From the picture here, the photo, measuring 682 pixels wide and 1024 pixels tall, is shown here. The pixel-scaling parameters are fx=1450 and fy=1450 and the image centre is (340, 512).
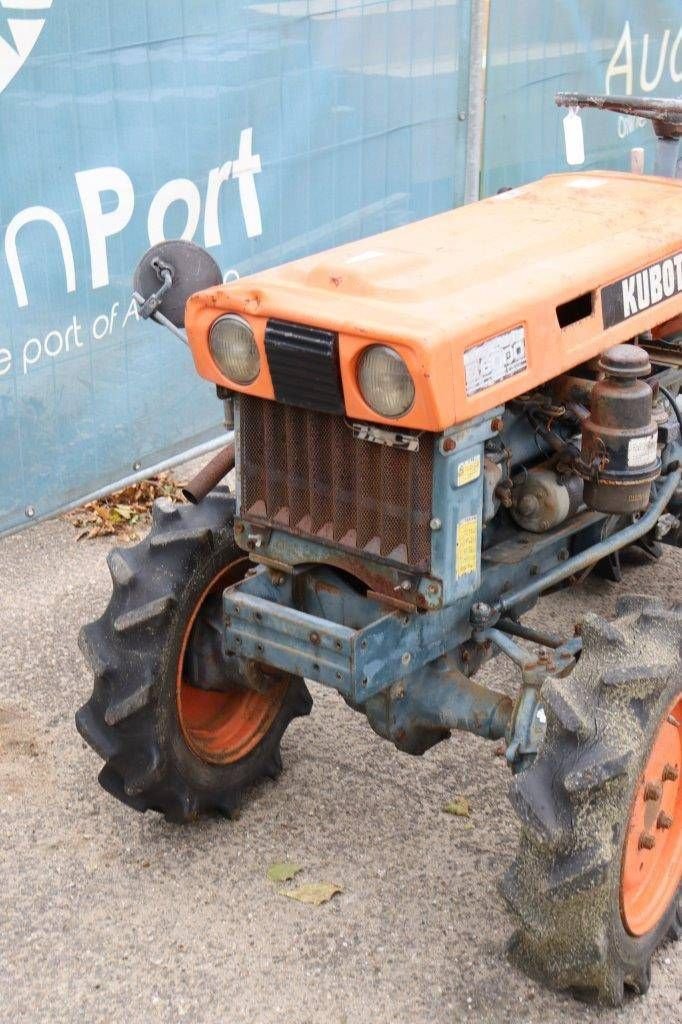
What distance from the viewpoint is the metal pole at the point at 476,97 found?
21.7ft

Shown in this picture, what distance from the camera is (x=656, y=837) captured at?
328cm

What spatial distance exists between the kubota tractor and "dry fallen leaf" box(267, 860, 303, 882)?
249 mm

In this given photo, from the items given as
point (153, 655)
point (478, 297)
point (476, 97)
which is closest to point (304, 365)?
point (478, 297)

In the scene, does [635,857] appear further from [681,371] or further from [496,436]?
[681,371]

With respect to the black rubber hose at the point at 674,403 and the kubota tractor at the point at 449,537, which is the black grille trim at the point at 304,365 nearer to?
the kubota tractor at the point at 449,537

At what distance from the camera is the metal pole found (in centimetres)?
660

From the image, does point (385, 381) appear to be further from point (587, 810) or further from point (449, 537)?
point (587, 810)

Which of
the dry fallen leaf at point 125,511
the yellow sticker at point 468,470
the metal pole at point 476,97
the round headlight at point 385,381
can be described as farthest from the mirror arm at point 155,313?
the metal pole at point 476,97

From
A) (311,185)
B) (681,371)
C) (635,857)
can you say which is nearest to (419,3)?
(311,185)

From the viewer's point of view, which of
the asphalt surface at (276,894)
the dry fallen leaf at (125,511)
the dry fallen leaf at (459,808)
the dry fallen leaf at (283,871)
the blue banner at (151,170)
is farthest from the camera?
the dry fallen leaf at (125,511)

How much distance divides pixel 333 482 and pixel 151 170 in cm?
259

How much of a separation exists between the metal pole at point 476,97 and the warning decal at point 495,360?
3.95 metres

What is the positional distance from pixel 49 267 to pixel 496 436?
2353 mm

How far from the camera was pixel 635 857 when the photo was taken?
3215 millimetres
